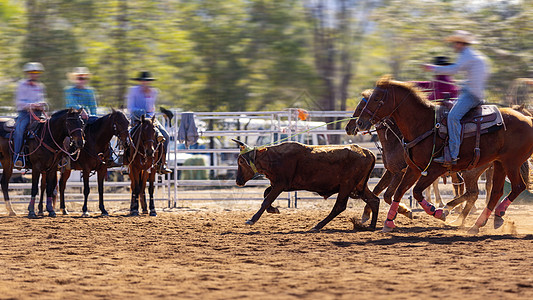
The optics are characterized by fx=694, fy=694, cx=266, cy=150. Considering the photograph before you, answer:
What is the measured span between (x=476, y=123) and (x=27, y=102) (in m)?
7.89

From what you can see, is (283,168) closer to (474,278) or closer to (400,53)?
(474,278)

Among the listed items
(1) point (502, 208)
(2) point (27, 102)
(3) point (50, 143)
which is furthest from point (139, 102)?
(1) point (502, 208)

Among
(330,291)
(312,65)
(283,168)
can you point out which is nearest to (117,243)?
(283,168)

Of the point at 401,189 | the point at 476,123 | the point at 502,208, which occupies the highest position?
the point at 476,123

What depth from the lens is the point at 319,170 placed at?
1010 cm

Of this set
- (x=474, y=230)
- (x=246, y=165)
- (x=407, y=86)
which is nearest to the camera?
(x=407, y=86)

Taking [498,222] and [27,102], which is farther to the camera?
[27,102]

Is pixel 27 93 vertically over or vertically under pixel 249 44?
under

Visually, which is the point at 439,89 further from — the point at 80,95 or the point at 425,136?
the point at 80,95

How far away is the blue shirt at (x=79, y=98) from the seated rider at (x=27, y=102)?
645 millimetres

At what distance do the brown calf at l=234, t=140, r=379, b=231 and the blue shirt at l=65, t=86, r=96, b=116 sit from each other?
4652 mm

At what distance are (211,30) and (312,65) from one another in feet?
9.74

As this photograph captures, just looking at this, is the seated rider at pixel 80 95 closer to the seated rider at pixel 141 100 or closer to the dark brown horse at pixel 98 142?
the dark brown horse at pixel 98 142

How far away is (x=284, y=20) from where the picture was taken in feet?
61.3
